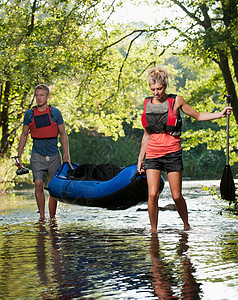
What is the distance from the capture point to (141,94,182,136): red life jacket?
668 centimetres

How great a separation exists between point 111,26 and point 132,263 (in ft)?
46.2

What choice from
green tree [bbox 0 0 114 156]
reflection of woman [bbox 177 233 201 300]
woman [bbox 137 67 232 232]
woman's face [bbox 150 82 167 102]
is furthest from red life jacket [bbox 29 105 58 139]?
green tree [bbox 0 0 114 156]

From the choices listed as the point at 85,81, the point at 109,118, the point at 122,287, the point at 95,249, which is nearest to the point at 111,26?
the point at 85,81

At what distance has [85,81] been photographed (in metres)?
16.5

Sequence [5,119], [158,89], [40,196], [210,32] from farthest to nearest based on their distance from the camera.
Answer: [5,119]
[210,32]
[40,196]
[158,89]

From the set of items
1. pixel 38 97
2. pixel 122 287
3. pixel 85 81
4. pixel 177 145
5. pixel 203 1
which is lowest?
pixel 122 287

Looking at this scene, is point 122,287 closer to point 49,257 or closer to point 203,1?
point 49,257

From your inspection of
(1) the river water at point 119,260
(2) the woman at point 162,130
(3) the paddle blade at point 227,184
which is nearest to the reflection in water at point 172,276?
(1) the river water at point 119,260

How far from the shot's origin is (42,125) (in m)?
8.73

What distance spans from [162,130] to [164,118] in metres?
0.13

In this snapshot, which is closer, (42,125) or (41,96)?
(41,96)

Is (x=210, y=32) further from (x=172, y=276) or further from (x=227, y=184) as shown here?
(x=172, y=276)

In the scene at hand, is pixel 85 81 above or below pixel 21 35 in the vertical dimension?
below

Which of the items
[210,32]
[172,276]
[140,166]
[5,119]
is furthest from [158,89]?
[5,119]
